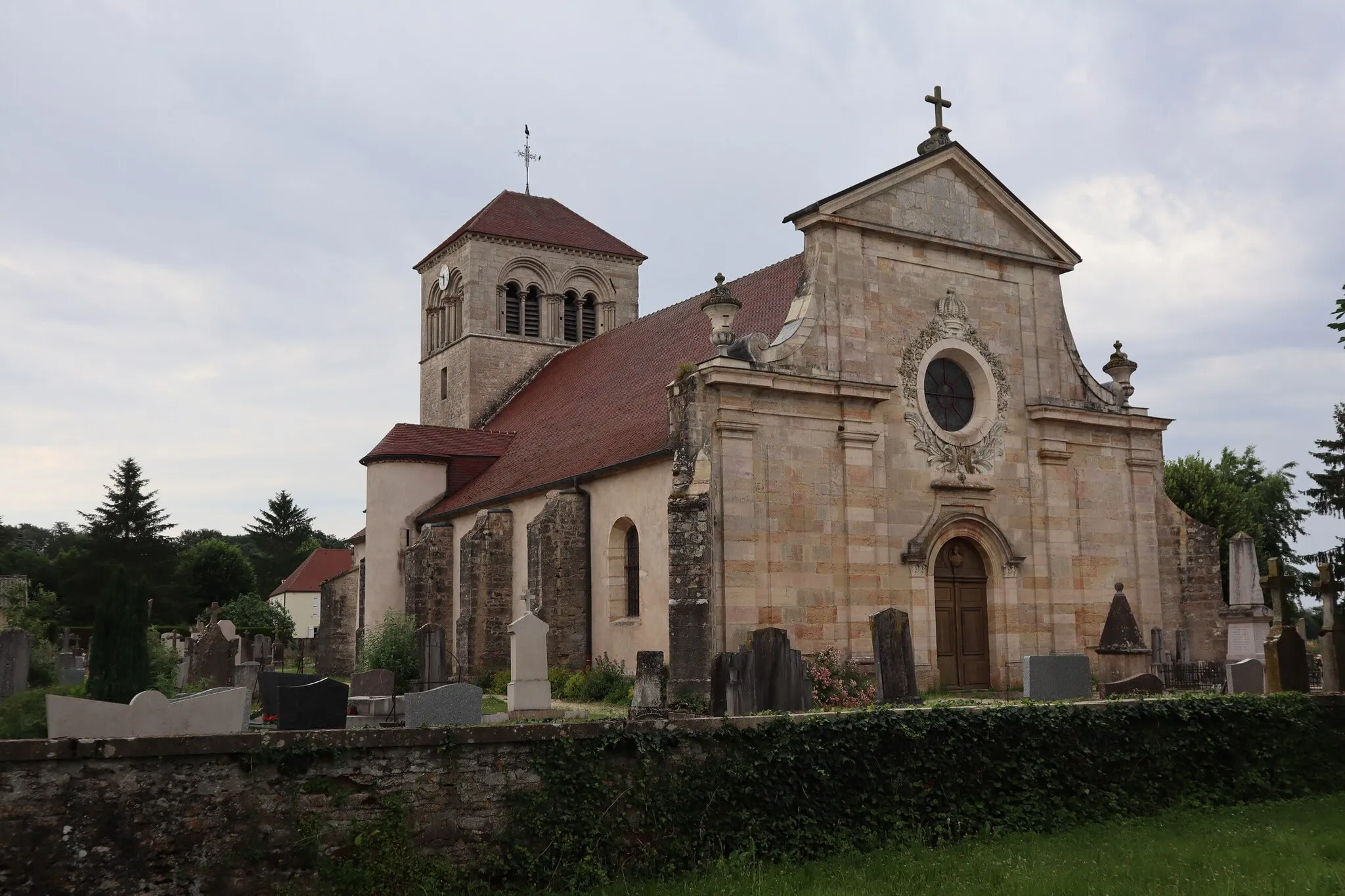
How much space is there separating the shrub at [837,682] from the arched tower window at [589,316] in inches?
816

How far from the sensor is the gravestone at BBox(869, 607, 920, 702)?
42.0 feet

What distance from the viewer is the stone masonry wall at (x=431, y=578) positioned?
28.0 m

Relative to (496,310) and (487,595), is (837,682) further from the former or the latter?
(496,310)

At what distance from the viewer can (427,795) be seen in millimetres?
8516

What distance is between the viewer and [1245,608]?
22.7m

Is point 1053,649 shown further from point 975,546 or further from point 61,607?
point 61,607

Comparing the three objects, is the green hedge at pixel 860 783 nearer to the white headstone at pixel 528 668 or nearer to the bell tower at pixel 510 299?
the white headstone at pixel 528 668

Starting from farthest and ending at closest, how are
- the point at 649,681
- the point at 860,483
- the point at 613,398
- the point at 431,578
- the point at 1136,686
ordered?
the point at 431,578
the point at 613,398
the point at 860,483
the point at 1136,686
the point at 649,681

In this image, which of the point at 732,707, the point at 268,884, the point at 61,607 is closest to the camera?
the point at 268,884

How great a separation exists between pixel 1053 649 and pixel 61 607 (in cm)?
4914

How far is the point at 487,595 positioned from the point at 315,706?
15.6 meters

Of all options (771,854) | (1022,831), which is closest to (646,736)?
(771,854)

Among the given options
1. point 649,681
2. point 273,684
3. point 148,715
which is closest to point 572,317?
point 649,681

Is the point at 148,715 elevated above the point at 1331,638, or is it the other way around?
the point at 1331,638
